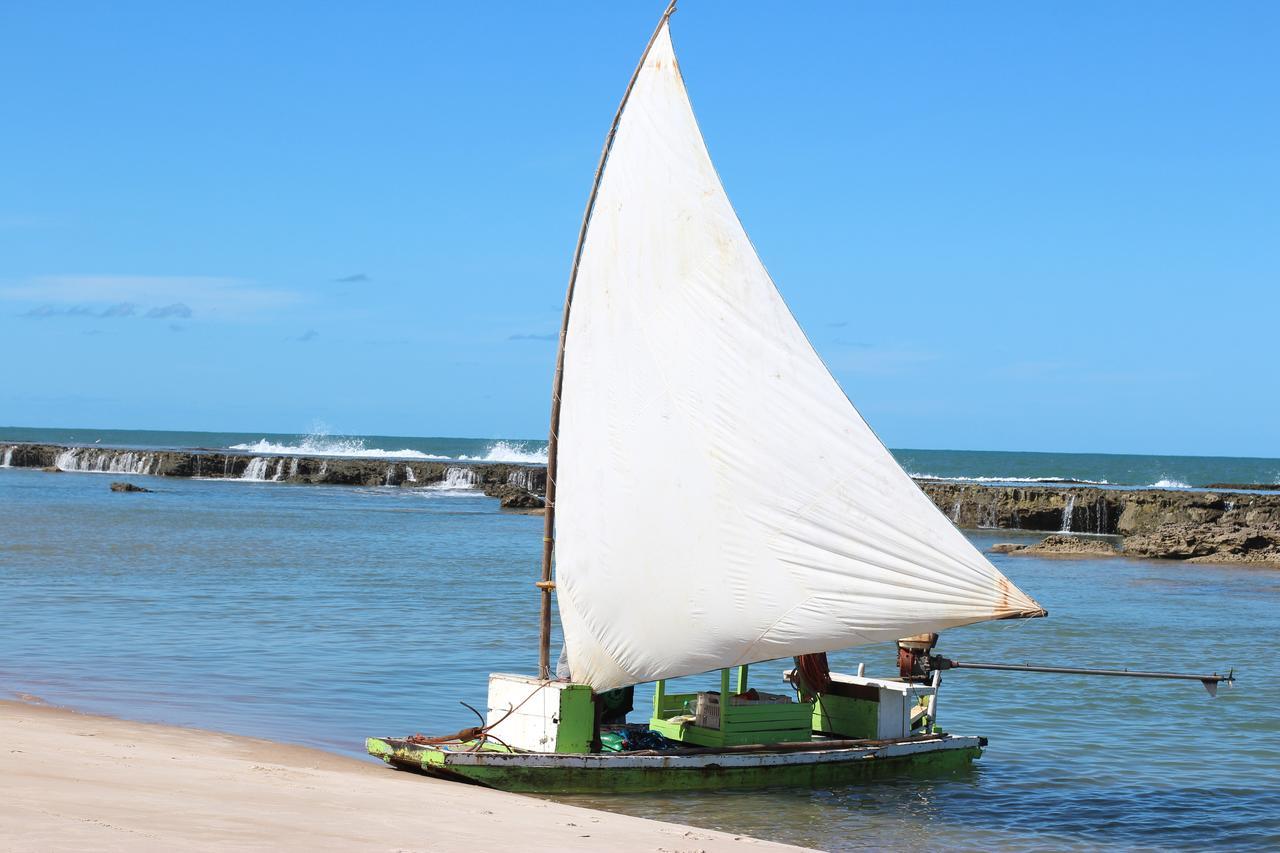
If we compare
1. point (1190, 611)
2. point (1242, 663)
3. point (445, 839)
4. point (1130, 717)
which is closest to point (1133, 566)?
point (1190, 611)

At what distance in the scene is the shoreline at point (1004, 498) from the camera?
47156 millimetres

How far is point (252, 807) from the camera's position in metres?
10.7

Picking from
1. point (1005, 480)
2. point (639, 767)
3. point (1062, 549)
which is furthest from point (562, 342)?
point (1005, 480)

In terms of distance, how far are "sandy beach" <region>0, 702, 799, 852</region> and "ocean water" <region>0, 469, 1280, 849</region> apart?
1.62 m

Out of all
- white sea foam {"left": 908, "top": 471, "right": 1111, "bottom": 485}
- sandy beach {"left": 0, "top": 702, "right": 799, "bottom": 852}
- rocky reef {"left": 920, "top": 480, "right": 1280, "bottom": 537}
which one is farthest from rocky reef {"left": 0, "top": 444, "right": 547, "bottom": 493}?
sandy beach {"left": 0, "top": 702, "right": 799, "bottom": 852}

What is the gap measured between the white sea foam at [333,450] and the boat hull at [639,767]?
382ft

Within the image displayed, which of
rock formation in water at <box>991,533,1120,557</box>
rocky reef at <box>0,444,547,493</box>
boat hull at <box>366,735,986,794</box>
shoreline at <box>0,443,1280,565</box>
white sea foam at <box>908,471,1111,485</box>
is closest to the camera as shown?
boat hull at <box>366,735,986,794</box>

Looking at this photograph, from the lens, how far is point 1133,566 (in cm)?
4388

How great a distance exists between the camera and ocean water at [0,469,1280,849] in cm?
1391

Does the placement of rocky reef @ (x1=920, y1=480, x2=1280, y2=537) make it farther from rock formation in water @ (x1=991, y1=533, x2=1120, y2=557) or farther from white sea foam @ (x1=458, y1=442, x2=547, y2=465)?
white sea foam @ (x1=458, y1=442, x2=547, y2=465)

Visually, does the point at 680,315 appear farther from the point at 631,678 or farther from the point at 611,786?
the point at 611,786

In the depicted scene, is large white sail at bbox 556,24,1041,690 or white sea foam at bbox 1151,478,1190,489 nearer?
large white sail at bbox 556,24,1041,690

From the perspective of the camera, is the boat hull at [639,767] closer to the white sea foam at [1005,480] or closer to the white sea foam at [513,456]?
the white sea foam at [1005,480]

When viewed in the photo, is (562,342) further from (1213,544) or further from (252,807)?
(1213,544)
